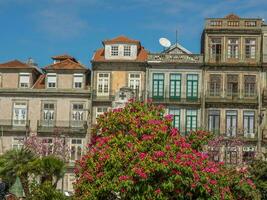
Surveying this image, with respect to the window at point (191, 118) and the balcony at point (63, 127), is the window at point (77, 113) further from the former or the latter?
the window at point (191, 118)

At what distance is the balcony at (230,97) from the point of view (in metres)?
54.5

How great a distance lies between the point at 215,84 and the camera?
55.2 m

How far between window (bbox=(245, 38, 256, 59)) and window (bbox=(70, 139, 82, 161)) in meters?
15.4

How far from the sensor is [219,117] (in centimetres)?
5488

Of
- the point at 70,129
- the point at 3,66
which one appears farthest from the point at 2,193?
the point at 3,66

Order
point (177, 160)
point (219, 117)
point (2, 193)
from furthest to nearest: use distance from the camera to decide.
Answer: point (219, 117), point (2, 193), point (177, 160)

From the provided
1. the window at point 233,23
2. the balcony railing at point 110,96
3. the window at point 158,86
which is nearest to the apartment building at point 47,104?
the balcony railing at point 110,96

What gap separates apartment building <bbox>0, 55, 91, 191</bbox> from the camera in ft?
183

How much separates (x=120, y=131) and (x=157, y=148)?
2.67 meters

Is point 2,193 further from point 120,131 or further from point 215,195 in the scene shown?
point 215,195

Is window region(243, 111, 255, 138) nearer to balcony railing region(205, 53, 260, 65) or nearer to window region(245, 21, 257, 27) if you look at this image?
balcony railing region(205, 53, 260, 65)

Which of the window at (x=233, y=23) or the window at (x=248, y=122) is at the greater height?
the window at (x=233, y=23)

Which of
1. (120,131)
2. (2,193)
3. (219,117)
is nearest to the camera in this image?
(120,131)

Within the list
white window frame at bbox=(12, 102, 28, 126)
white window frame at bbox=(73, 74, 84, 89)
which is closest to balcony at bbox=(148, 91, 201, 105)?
white window frame at bbox=(73, 74, 84, 89)
